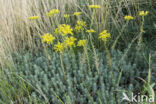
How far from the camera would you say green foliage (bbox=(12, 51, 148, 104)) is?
1841mm

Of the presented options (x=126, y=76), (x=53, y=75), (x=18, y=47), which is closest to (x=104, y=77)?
(x=126, y=76)

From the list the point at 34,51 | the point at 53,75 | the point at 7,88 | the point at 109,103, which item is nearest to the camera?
the point at 109,103

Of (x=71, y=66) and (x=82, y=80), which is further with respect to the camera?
(x=71, y=66)

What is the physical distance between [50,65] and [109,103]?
2.63ft

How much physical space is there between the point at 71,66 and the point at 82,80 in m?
0.38

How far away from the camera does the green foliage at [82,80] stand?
72.5 inches

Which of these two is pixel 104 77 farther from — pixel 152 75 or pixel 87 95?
pixel 152 75

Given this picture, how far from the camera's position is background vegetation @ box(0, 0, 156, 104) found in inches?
73.9

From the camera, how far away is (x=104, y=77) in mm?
2072

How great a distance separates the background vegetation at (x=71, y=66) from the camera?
1.88 metres

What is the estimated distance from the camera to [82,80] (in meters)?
2.00

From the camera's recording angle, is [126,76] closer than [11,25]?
Yes

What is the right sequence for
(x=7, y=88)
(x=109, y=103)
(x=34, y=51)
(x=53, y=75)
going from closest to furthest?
(x=109, y=103) < (x=7, y=88) < (x=53, y=75) < (x=34, y=51)

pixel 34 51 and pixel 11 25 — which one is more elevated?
pixel 11 25
